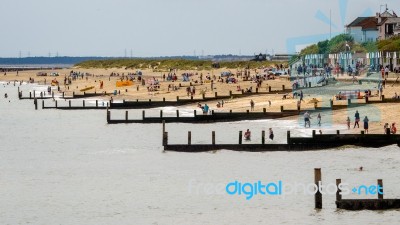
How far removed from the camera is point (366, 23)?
14038 cm

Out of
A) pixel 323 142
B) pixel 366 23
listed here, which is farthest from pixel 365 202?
pixel 366 23

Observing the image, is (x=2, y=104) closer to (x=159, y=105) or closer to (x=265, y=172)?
(x=159, y=105)

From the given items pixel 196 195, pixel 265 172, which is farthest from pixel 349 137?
pixel 196 195

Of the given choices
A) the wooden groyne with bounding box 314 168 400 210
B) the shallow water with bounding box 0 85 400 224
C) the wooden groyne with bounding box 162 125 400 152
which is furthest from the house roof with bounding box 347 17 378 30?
the wooden groyne with bounding box 314 168 400 210

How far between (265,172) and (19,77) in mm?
146621

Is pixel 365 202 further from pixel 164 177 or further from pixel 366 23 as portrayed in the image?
pixel 366 23

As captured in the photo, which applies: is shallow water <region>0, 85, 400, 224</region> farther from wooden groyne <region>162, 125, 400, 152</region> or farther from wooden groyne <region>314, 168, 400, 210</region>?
wooden groyne <region>162, 125, 400, 152</region>

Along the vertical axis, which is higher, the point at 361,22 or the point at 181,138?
the point at 361,22

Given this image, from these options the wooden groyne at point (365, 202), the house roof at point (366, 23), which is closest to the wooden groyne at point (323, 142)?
the wooden groyne at point (365, 202)

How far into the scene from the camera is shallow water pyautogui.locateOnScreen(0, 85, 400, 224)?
35.8 m

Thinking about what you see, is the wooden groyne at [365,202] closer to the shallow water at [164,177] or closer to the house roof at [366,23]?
the shallow water at [164,177]

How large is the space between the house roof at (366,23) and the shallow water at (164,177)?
77562 millimetres

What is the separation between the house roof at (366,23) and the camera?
454 ft

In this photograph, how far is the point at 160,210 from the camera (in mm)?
36969
